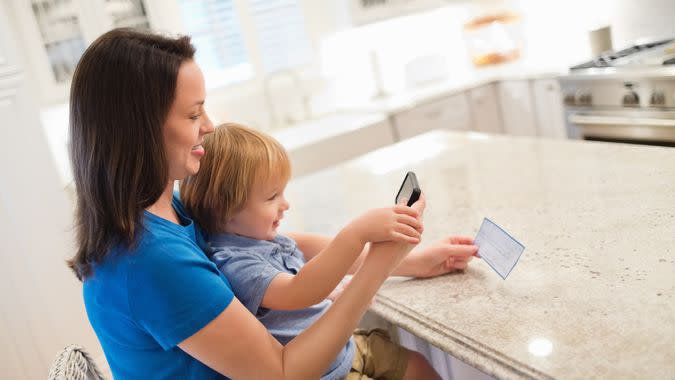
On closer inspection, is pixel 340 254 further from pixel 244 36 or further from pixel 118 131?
pixel 244 36

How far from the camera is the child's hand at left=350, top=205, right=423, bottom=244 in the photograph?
1.04 m

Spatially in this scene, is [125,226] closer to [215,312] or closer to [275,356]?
[215,312]

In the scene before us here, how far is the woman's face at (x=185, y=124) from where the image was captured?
0.98m

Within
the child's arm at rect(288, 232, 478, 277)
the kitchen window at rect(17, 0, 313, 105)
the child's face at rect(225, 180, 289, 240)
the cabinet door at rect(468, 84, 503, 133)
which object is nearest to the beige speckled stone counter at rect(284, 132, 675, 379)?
the child's arm at rect(288, 232, 478, 277)

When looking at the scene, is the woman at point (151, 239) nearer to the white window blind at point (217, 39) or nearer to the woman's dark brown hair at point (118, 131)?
the woman's dark brown hair at point (118, 131)

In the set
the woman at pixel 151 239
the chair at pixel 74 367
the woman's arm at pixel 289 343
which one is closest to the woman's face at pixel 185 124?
the woman at pixel 151 239

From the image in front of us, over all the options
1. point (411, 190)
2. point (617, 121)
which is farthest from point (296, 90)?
point (411, 190)

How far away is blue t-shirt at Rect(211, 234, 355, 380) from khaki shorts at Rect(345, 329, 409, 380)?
47 mm

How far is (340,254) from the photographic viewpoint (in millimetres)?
1052

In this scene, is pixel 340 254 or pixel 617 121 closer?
pixel 340 254

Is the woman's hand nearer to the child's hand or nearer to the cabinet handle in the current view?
the child's hand

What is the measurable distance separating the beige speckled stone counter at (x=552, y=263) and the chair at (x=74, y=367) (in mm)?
546

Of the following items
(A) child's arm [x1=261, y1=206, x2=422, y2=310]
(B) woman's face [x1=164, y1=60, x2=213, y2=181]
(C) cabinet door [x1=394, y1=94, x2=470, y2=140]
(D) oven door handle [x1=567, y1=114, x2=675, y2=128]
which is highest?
(B) woman's face [x1=164, y1=60, x2=213, y2=181]

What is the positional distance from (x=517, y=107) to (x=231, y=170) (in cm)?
318
